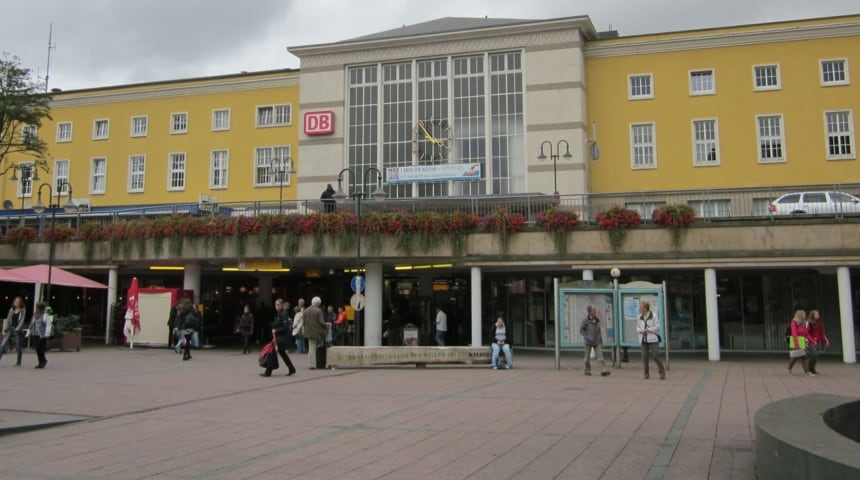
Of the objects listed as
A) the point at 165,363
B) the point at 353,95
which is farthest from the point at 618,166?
the point at 165,363

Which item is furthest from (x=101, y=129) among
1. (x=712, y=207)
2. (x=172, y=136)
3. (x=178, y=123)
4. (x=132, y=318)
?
(x=712, y=207)

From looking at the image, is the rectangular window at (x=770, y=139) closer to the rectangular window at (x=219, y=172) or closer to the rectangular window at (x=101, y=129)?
the rectangular window at (x=219, y=172)

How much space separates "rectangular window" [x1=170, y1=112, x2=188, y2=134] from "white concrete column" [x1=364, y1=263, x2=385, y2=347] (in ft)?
71.6

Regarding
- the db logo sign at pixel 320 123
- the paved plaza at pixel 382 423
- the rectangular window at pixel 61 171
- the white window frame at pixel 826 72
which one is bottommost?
the paved plaza at pixel 382 423

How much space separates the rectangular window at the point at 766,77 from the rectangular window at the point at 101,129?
3776cm

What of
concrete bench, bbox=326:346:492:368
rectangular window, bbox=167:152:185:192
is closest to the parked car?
concrete bench, bbox=326:346:492:368

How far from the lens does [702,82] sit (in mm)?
35156

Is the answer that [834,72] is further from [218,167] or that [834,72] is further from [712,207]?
[218,167]

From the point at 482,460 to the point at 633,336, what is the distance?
13371 millimetres

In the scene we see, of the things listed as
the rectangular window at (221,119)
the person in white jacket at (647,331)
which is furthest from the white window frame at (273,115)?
the person in white jacket at (647,331)

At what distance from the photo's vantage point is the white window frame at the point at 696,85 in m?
34.8

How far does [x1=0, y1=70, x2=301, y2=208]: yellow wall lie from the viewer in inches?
1634

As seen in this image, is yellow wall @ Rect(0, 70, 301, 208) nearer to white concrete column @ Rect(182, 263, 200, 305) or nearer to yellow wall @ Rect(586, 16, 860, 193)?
white concrete column @ Rect(182, 263, 200, 305)

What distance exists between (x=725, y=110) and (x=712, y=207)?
42.2ft
